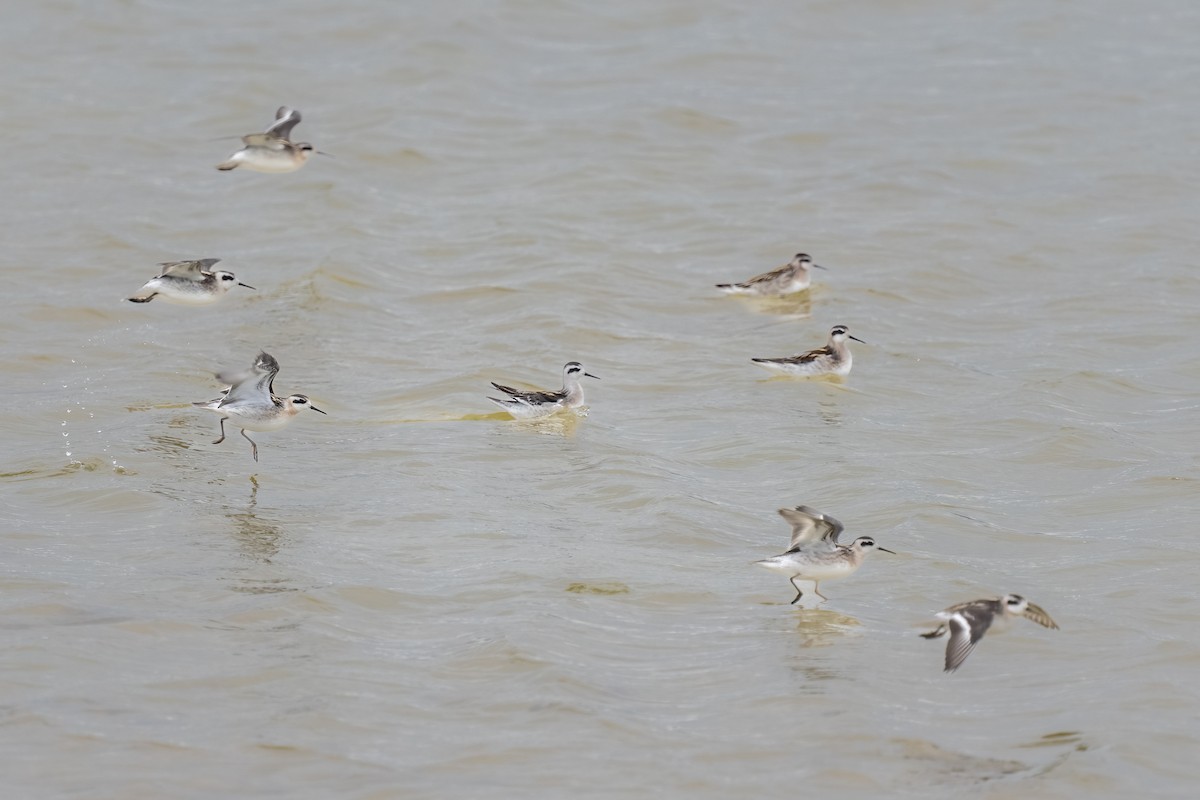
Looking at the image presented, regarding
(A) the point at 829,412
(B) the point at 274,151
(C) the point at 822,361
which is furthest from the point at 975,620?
(B) the point at 274,151

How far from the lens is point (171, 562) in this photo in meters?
9.42

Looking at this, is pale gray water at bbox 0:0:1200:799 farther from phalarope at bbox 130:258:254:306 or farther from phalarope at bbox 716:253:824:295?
phalarope at bbox 130:258:254:306

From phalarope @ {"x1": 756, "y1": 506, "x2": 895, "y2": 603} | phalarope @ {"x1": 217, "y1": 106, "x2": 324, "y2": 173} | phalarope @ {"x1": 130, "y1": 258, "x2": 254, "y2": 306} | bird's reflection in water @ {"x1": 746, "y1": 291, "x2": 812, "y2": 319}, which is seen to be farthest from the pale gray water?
phalarope @ {"x1": 217, "y1": 106, "x2": 324, "y2": 173}

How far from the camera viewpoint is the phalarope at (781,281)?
640 inches

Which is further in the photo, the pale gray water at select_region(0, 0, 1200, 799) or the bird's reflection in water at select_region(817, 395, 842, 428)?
the bird's reflection in water at select_region(817, 395, 842, 428)

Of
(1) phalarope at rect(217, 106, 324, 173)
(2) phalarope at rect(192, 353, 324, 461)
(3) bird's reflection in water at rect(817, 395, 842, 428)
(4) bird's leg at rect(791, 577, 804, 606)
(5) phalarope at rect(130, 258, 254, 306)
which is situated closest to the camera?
(4) bird's leg at rect(791, 577, 804, 606)

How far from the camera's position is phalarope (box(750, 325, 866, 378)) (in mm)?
14125

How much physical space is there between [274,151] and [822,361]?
20.7 ft

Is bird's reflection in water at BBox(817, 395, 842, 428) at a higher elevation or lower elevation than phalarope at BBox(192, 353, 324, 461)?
higher

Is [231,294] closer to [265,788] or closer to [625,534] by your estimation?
[625,534]

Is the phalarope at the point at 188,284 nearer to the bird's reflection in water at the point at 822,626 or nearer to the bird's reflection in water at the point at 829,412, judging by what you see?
the bird's reflection in water at the point at 829,412

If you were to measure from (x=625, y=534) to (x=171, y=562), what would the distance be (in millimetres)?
2990

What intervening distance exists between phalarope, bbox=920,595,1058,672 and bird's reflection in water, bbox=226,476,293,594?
3.82m

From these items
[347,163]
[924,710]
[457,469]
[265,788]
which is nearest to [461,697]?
[265,788]
